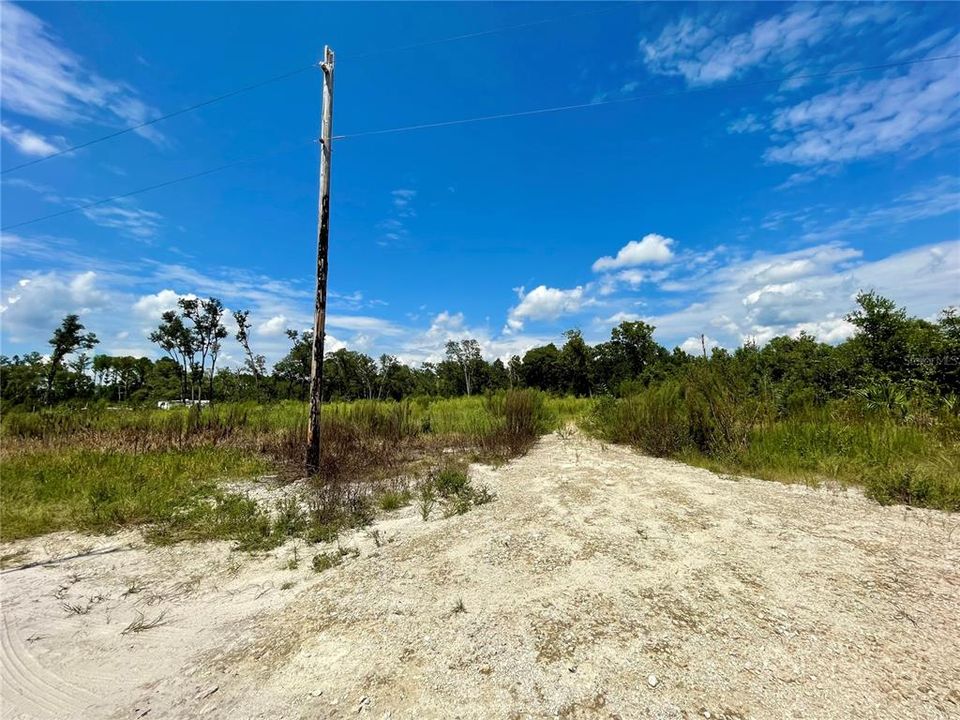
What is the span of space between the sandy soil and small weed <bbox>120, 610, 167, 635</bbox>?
0.04 metres

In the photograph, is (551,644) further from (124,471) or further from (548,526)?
(124,471)

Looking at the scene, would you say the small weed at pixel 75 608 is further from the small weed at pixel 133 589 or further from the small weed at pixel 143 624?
the small weed at pixel 143 624

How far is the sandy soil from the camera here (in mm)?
2031

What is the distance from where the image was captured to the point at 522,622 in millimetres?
2609

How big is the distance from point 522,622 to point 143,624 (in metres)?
2.63

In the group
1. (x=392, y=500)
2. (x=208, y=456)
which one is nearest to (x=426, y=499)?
(x=392, y=500)

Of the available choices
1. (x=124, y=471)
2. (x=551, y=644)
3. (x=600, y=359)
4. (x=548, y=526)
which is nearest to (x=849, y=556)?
(x=548, y=526)

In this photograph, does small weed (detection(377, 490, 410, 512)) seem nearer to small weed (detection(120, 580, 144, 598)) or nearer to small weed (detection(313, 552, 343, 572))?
small weed (detection(313, 552, 343, 572))

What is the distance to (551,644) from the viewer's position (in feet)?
7.84

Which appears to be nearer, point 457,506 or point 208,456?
point 457,506

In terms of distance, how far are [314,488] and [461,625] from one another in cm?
393

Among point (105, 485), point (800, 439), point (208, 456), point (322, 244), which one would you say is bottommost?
point (105, 485)

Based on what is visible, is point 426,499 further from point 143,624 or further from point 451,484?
point 143,624

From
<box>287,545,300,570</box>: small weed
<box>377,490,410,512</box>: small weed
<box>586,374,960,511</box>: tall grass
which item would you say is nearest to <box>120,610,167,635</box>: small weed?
<box>287,545,300,570</box>: small weed
